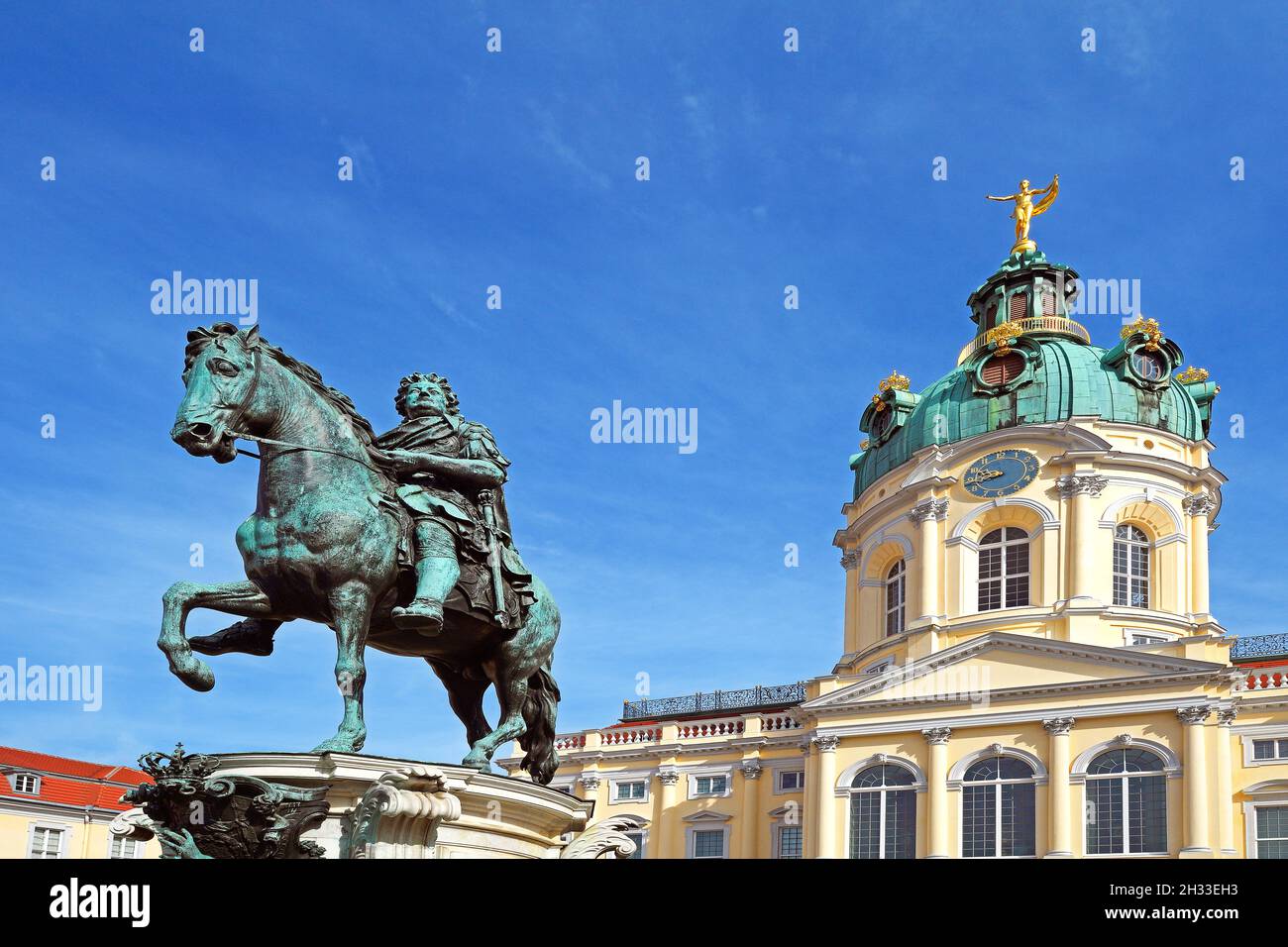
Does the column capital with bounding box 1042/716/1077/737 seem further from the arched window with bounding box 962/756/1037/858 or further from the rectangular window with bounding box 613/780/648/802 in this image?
the rectangular window with bounding box 613/780/648/802

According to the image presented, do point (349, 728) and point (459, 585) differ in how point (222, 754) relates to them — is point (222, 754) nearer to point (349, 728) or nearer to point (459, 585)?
point (349, 728)

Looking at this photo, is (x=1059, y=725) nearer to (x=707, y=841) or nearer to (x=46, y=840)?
(x=707, y=841)

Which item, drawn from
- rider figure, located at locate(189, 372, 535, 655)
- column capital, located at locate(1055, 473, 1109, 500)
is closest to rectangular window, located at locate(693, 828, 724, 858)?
column capital, located at locate(1055, 473, 1109, 500)

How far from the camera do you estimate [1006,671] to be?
45844mm

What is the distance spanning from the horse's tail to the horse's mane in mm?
2357

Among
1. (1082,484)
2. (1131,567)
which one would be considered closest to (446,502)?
(1082,484)

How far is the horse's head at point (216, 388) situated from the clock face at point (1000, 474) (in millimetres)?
43799

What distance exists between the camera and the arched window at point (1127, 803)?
41312 millimetres

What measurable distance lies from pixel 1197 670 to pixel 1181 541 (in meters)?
8.29

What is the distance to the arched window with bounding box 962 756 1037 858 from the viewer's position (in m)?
43.2

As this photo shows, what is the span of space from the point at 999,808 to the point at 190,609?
38.8 meters

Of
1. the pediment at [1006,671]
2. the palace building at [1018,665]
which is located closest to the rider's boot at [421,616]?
the palace building at [1018,665]
